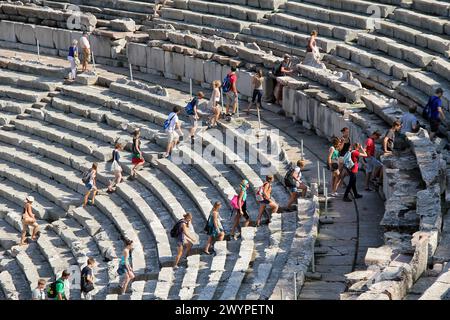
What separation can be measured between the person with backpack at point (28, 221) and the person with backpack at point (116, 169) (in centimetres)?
204

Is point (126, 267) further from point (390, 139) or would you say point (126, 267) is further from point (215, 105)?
point (215, 105)

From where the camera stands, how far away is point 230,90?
35250 mm

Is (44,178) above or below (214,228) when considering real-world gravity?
below

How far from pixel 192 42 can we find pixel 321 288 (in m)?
16.4

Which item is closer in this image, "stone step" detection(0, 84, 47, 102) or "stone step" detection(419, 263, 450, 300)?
"stone step" detection(419, 263, 450, 300)

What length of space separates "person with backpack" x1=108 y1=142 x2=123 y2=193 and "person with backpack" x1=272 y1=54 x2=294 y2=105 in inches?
189

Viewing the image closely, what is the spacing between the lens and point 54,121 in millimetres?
38562

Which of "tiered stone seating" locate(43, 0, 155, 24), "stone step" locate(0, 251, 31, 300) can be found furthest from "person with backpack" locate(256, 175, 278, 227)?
Result: "tiered stone seating" locate(43, 0, 155, 24)

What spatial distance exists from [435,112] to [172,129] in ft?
23.8

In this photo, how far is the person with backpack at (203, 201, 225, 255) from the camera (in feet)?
93.5

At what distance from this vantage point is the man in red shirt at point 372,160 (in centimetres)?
2927

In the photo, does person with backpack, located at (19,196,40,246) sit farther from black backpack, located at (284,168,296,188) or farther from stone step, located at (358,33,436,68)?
stone step, located at (358,33,436,68)

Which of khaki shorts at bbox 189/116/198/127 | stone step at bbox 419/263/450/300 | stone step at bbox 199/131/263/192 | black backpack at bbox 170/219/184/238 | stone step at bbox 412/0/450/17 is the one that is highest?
stone step at bbox 412/0/450/17

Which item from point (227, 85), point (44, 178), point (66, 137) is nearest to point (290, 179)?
point (227, 85)
